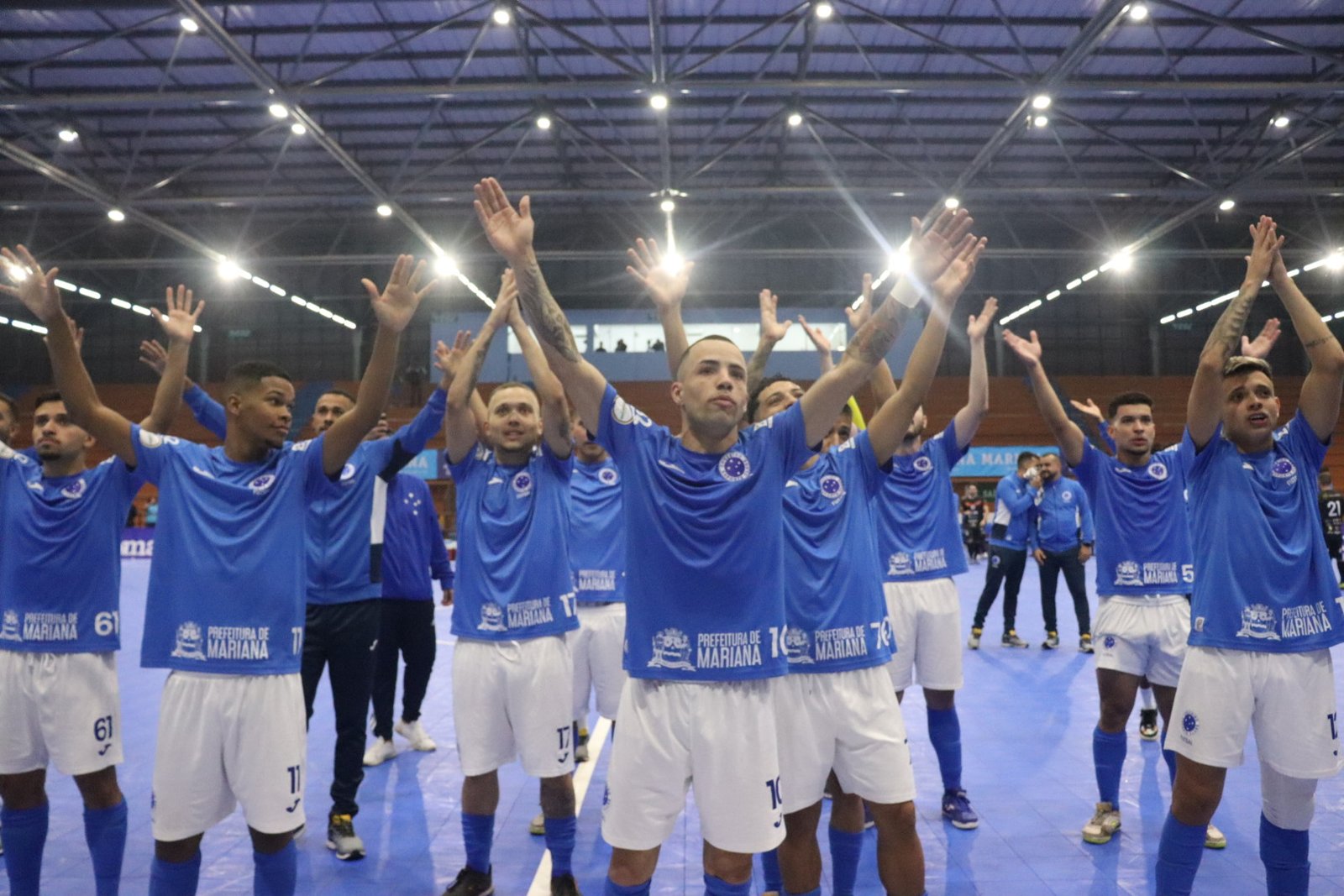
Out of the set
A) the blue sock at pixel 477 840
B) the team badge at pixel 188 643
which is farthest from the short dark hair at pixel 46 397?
the blue sock at pixel 477 840

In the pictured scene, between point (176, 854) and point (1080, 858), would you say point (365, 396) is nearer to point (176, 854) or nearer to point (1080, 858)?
point (176, 854)

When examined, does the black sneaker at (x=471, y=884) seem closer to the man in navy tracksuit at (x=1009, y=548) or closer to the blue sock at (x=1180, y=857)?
the blue sock at (x=1180, y=857)

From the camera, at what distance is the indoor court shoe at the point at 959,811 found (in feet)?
16.8

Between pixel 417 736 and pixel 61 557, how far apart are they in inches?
129

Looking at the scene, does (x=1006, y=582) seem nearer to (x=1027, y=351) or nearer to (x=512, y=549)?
(x=1027, y=351)

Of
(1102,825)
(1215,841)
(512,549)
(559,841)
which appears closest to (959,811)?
(1102,825)

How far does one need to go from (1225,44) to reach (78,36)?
1778 cm

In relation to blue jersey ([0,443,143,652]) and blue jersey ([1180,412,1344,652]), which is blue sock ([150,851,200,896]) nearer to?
blue jersey ([0,443,143,652])

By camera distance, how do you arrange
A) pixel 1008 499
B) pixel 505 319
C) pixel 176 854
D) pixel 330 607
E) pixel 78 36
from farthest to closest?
1. pixel 78 36
2. pixel 1008 499
3. pixel 330 607
4. pixel 505 319
5. pixel 176 854

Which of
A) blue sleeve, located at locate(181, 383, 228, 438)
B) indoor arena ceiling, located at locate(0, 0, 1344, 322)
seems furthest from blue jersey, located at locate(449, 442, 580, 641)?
indoor arena ceiling, located at locate(0, 0, 1344, 322)

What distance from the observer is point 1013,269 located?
3030 cm

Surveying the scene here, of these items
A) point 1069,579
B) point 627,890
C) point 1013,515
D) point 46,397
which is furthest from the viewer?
point 1013,515

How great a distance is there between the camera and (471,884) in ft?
13.9

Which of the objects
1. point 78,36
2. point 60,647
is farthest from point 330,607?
point 78,36
